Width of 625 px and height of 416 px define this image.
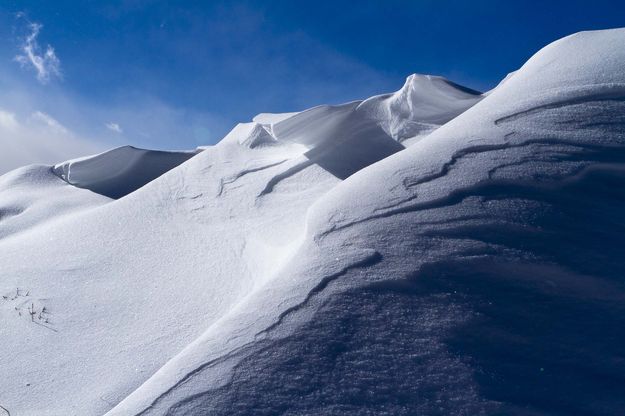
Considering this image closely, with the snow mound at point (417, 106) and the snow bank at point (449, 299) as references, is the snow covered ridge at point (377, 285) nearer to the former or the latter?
the snow bank at point (449, 299)

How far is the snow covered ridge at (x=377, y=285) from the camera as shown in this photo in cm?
167

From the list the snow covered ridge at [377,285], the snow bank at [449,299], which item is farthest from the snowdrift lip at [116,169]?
the snow bank at [449,299]

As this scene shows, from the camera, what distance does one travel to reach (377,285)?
204cm

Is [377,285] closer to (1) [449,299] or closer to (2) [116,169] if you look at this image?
(1) [449,299]

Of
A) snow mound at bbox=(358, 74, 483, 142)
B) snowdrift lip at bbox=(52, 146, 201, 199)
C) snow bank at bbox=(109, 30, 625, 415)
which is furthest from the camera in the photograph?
snowdrift lip at bbox=(52, 146, 201, 199)

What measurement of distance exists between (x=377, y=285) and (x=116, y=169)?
6.63m

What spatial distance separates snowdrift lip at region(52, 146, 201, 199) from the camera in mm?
7333

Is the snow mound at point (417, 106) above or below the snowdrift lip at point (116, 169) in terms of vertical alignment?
below

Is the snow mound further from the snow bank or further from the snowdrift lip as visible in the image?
the snowdrift lip

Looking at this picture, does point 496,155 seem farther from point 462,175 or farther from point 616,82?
point 616,82

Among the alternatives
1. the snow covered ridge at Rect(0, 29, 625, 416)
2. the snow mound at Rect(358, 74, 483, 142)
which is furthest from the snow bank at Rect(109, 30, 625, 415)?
the snow mound at Rect(358, 74, 483, 142)

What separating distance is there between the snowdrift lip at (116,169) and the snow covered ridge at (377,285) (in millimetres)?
2552

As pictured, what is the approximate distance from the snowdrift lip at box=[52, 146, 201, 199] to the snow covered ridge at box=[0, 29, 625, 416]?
8.37ft

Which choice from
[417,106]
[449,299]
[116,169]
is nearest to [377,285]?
[449,299]
